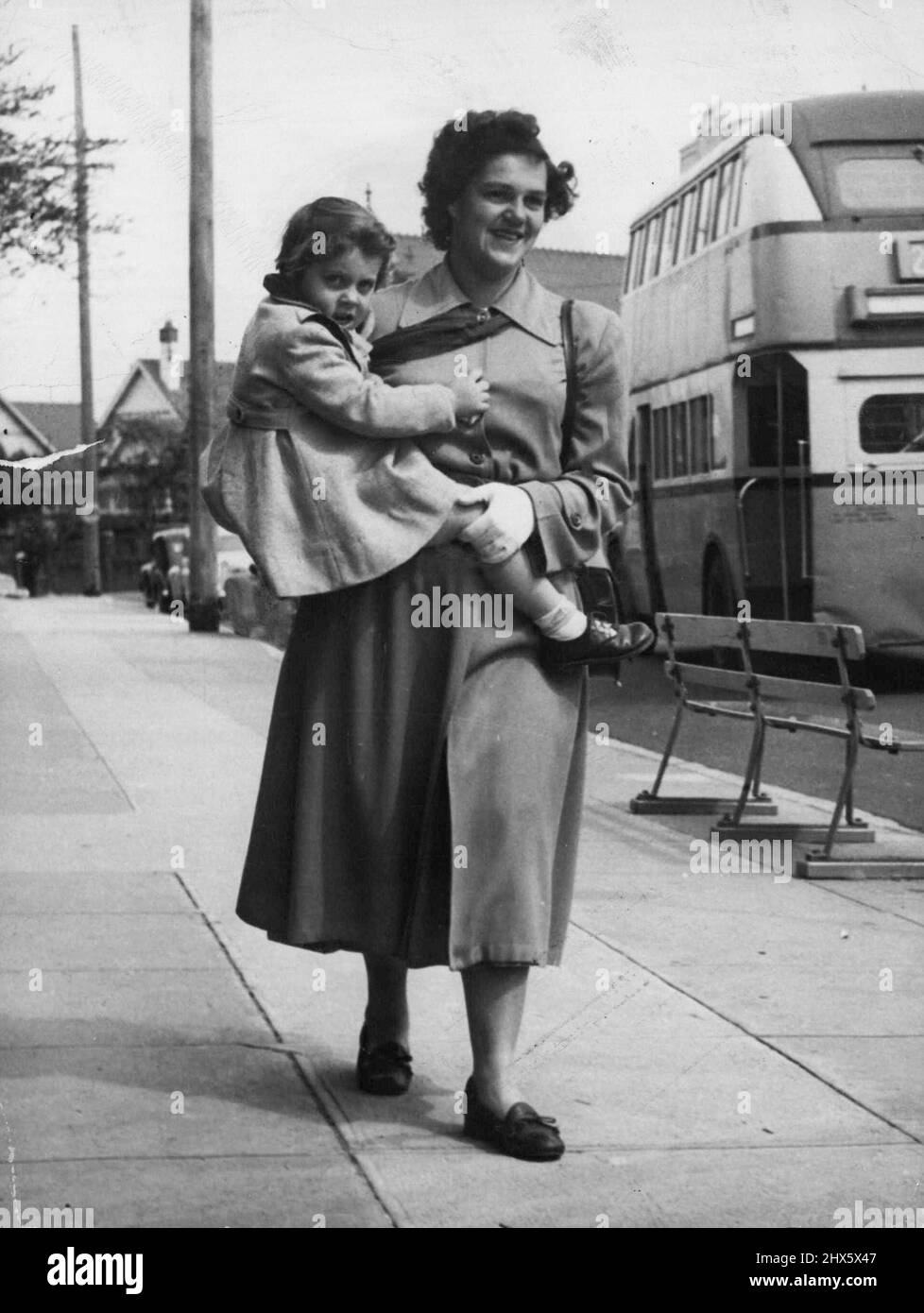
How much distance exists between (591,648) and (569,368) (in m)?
0.54

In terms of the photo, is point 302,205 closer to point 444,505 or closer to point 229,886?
point 444,505

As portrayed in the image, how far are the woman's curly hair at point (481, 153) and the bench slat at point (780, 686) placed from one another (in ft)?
12.4

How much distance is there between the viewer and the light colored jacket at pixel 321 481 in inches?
160

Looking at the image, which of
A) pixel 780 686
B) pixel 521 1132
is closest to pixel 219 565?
pixel 780 686

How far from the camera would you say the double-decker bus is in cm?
1517

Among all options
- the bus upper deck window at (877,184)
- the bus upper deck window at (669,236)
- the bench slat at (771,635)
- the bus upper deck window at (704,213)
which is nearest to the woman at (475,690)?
the bench slat at (771,635)

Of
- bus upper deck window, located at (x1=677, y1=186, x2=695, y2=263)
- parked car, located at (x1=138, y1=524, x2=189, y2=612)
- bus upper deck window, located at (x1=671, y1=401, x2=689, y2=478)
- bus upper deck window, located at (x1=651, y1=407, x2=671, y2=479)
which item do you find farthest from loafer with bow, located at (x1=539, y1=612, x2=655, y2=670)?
parked car, located at (x1=138, y1=524, x2=189, y2=612)

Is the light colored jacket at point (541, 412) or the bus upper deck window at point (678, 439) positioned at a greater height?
the bus upper deck window at point (678, 439)

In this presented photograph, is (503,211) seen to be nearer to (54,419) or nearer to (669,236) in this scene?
(669,236)

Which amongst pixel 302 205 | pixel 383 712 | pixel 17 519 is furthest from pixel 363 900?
pixel 17 519

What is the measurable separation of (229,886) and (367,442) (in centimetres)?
324

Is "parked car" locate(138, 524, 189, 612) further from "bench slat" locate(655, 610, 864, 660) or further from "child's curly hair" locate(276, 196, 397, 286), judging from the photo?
"child's curly hair" locate(276, 196, 397, 286)

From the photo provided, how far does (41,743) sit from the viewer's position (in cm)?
1111

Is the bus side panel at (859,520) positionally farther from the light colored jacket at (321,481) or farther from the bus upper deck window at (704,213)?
the light colored jacket at (321,481)
